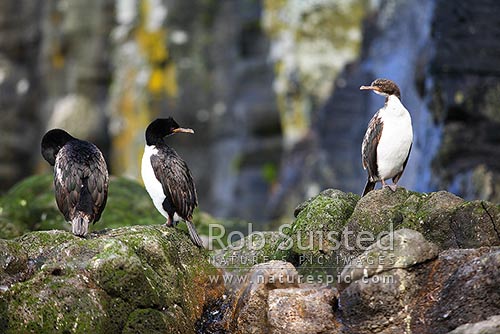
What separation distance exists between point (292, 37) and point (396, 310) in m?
20.0

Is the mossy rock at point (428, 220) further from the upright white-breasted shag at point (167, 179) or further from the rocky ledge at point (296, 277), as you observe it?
the upright white-breasted shag at point (167, 179)

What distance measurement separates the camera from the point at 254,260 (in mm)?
10094

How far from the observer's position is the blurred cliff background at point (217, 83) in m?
23.8

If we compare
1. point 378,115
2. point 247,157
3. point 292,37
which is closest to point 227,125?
point 247,157

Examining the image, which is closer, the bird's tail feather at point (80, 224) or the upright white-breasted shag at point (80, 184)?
the bird's tail feather at point (80, 224)

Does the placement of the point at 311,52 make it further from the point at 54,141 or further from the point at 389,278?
the point at 389,278

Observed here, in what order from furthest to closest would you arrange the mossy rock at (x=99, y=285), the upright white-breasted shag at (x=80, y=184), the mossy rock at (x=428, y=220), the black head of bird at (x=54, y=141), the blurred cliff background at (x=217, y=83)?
the blurred cliff background at (x=217, y=83) → the black head of bird at (x=54, y=141) → the upright white-breasted shag at (x=80, y=184) → the mossy rock at (x=428, y=220) → the mossy rock at (x=99, y=285)

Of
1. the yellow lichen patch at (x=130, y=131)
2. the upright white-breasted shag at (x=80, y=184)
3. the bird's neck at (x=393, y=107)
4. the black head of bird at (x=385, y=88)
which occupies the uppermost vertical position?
the yellow lichen patch at (x=130, y=131)

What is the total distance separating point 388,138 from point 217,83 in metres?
20.3

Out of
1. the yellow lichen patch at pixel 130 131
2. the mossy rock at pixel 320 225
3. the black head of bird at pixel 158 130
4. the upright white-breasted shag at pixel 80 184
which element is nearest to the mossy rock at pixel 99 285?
the upright white-breasted shag at pixel 80 184

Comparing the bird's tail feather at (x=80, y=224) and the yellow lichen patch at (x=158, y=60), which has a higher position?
the yellow lichen patch at (x=158, y=60)

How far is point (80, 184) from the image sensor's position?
9.88 metres

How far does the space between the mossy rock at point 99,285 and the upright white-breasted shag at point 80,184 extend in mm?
430

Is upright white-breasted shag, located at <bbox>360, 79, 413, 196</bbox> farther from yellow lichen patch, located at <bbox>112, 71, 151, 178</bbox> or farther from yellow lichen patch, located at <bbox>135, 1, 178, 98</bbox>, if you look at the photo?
yellow lichen patch, located at <bbox>135, 1, 178, 98</bbox>
